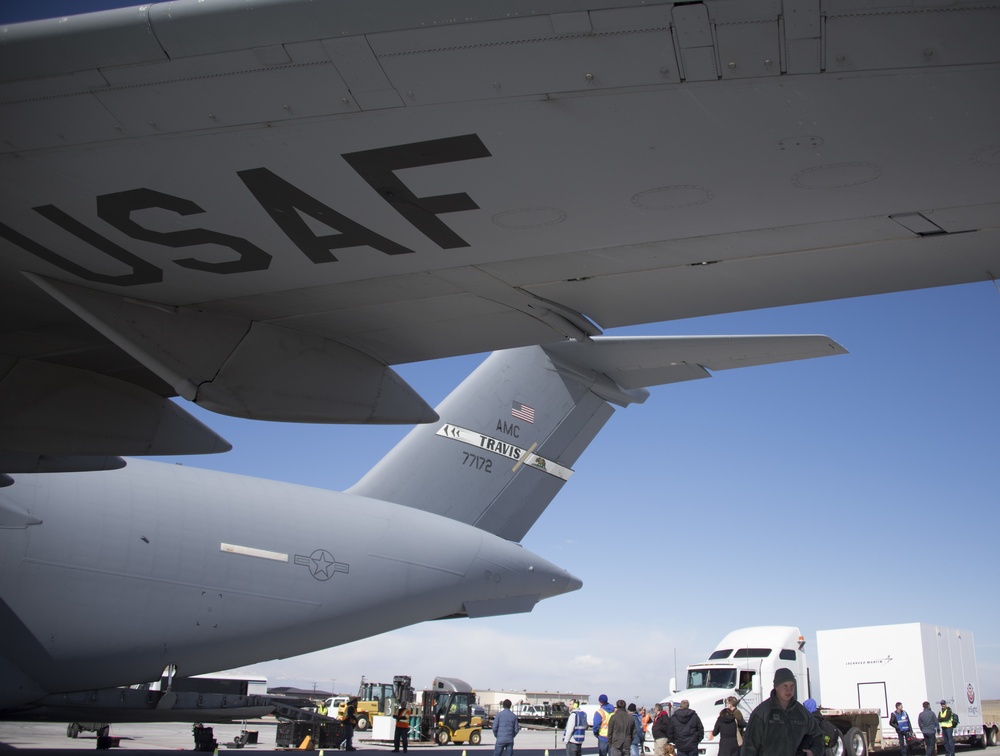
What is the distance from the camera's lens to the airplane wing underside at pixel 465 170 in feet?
9.53

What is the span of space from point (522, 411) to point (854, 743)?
31.7 feet

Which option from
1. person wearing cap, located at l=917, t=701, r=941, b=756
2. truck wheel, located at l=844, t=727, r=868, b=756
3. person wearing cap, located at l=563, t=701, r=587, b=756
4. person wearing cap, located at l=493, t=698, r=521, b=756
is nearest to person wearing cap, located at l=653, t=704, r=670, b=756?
person wearing cap, located at l=563, t=701, r=587, b=756

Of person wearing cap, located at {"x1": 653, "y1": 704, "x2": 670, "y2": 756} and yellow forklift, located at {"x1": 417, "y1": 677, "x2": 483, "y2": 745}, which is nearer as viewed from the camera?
person wearing cap, located at {"x1": 653, "y1": 704, "x2": 670, "y2": 756}

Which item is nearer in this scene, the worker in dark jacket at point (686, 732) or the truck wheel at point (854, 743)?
the worker in dark jacket at point (686, 732)

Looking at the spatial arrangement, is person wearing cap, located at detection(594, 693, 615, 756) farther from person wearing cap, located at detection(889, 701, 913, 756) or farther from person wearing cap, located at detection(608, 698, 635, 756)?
person wearing cap, located at detection(889, 701, 913, 756)

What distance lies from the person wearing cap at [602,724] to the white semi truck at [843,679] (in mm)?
2280

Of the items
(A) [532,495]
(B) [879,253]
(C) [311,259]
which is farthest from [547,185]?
(A) [532,495]

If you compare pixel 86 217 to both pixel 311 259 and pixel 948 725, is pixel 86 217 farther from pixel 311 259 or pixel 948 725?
pixel 948 725

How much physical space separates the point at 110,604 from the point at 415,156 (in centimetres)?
631

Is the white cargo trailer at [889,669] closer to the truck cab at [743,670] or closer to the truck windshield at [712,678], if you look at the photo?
the truck cab at [743,670]

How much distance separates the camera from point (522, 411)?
33.0 ft

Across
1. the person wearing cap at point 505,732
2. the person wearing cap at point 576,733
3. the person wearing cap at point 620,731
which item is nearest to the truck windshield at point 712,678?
the person wearing cap at point 576,733

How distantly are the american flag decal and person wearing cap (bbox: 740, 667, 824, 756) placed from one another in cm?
623

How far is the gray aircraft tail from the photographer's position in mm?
9961
